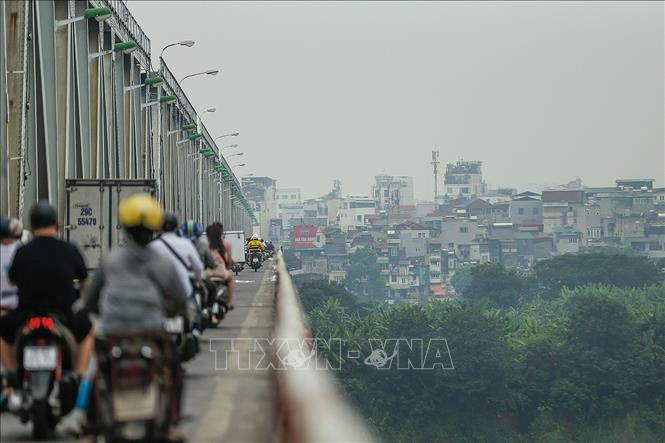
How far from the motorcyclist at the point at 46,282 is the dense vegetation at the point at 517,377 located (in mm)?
110733

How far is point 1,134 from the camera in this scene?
2552cm

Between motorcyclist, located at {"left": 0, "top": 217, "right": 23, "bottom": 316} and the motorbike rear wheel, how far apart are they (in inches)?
63.7

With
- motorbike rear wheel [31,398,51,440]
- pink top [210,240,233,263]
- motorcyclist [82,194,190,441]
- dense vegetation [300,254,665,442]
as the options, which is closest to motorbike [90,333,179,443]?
motorcyclist [82,194,190,441]

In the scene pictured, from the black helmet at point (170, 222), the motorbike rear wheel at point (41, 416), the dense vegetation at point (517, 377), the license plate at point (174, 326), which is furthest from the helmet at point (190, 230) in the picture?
the dense vegetation at point (517, 377)

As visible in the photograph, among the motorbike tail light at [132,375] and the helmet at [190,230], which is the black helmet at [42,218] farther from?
the helmet at [190,230]

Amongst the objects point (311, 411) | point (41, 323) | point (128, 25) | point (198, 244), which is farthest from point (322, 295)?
point (311, 411)

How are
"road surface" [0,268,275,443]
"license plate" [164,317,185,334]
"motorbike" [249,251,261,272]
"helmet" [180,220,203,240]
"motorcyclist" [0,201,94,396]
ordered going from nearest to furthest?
1. "motorcyclist" [0,201,94,396]
2. "road surface" [0,268,275,443]
3. "license plate" [164,317,185,334]
4. "helmet" [180,220,203,240]
5. "motorbike" [249,251,261,272]

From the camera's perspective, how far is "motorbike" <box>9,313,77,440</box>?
9.58 meters

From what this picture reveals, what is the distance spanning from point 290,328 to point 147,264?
4.82 meters

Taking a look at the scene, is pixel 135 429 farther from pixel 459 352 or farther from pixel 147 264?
pixel 459 352

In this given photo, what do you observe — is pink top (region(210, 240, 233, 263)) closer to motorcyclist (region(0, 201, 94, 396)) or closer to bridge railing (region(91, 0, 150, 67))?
motorcyclist (region(0, 201, 94, 396))

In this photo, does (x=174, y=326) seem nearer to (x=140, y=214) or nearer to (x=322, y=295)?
(x=140, y=214)

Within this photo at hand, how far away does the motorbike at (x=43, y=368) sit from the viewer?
9578mm

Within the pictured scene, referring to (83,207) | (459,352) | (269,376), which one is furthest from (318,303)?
(269,376)
